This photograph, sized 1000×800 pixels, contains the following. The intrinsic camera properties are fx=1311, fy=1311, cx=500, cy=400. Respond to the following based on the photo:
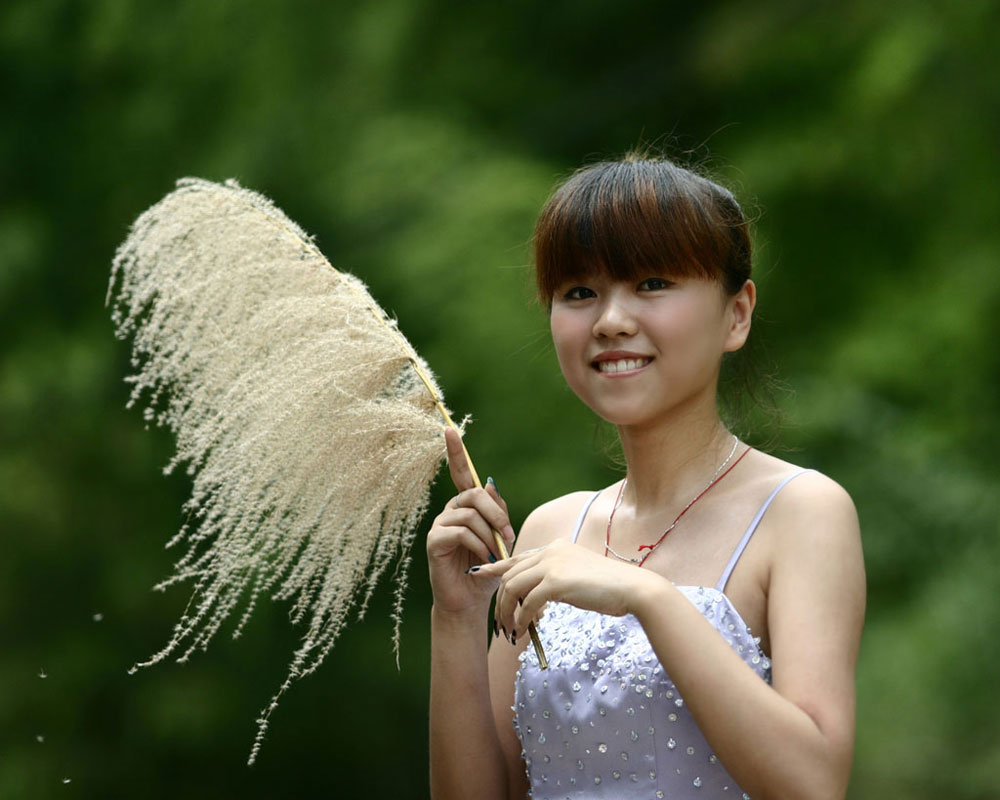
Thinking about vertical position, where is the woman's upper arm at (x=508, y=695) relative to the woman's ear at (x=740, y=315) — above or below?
below

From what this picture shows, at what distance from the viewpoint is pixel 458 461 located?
224cm

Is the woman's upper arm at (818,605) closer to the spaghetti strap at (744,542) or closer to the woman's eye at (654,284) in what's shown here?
the spaghetti strap at (744,542)

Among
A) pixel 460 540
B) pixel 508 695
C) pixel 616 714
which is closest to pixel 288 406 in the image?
pixel 460 540

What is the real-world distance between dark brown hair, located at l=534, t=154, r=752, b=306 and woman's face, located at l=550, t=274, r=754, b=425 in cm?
3

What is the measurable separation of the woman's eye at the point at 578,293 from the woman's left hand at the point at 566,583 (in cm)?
47

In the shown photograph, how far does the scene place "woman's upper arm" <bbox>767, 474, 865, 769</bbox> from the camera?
72.8 inches

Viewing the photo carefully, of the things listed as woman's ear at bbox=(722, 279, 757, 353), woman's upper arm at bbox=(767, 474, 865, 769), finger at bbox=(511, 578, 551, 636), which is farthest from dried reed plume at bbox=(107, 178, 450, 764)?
woman's upper arm at bbox=(767, 474, 865, 769)

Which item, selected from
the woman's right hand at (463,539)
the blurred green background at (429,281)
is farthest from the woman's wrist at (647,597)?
the blurred green background at (429,281)

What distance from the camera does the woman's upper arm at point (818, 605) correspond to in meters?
1.85

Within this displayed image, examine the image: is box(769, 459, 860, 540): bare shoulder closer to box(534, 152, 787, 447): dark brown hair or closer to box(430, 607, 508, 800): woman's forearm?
box(534, 152, 787, 447): dark brown hair

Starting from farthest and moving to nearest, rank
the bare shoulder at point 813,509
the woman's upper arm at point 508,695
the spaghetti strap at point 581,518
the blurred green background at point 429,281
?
1. the blurred green background at point 429,281
2. the spaghetti strap at point 581,518
3. the woman's upper arm at point 508,695
4. the bare shoulder at point 813,509

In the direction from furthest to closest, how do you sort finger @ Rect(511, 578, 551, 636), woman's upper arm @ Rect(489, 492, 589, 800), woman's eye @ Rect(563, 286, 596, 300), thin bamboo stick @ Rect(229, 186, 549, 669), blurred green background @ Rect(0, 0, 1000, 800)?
blurred green background @ Rect(0, 0, 1000, 800)
woman's upper arm @ Rect(489, 492, 589, 800)
woman's eye @ Rect(563, 286, 596, 300)
thin bamboo stick @ Rect(229, 186, 549, 669)
finger @ Rect(511, 578, 551, 636)

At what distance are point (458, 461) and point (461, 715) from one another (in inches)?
17.8

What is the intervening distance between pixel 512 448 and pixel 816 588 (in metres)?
3.30
